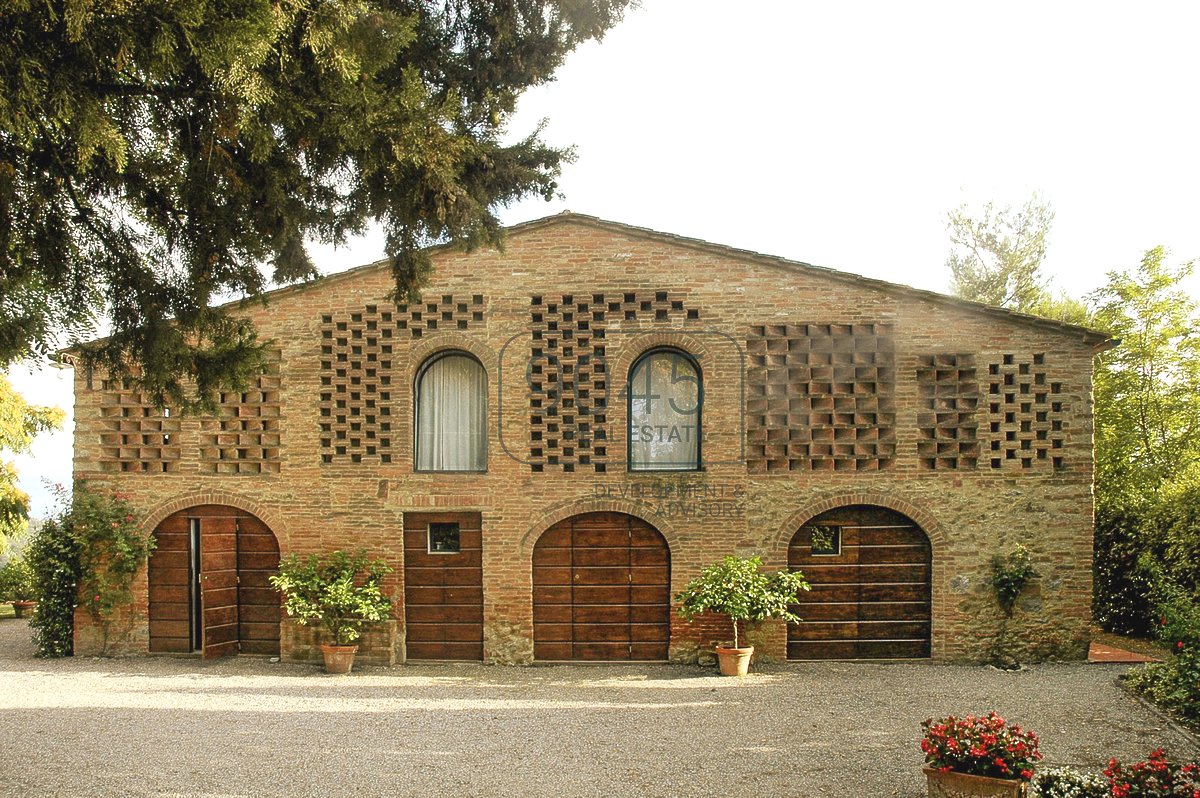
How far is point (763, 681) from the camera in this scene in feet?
39.0

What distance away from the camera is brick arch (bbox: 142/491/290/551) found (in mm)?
13453

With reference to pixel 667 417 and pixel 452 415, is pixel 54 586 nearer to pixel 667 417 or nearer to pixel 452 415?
pixel 452 415

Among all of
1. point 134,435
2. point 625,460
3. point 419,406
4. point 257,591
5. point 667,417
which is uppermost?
point 419,406

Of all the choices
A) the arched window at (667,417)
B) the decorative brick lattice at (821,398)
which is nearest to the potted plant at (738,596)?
the decorative brick lattice at (821,398)

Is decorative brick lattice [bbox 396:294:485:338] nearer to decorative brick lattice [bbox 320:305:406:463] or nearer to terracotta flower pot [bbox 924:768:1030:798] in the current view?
decorative brick lattice [bbox 320:305:406:463]

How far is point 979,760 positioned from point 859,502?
20.9 ft

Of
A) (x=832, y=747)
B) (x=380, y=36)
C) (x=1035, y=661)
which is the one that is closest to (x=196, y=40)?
(x=380, y=36)

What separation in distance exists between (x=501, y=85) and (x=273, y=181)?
229 cm

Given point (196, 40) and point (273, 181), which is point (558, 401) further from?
point (196, 40)

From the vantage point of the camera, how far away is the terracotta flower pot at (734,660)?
12211 millimetres

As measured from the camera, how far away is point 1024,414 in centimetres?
1295

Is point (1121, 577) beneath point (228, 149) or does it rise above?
beneath

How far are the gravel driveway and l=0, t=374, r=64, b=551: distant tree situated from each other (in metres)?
7.37

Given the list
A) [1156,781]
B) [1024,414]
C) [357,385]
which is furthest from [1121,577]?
[357,385]
